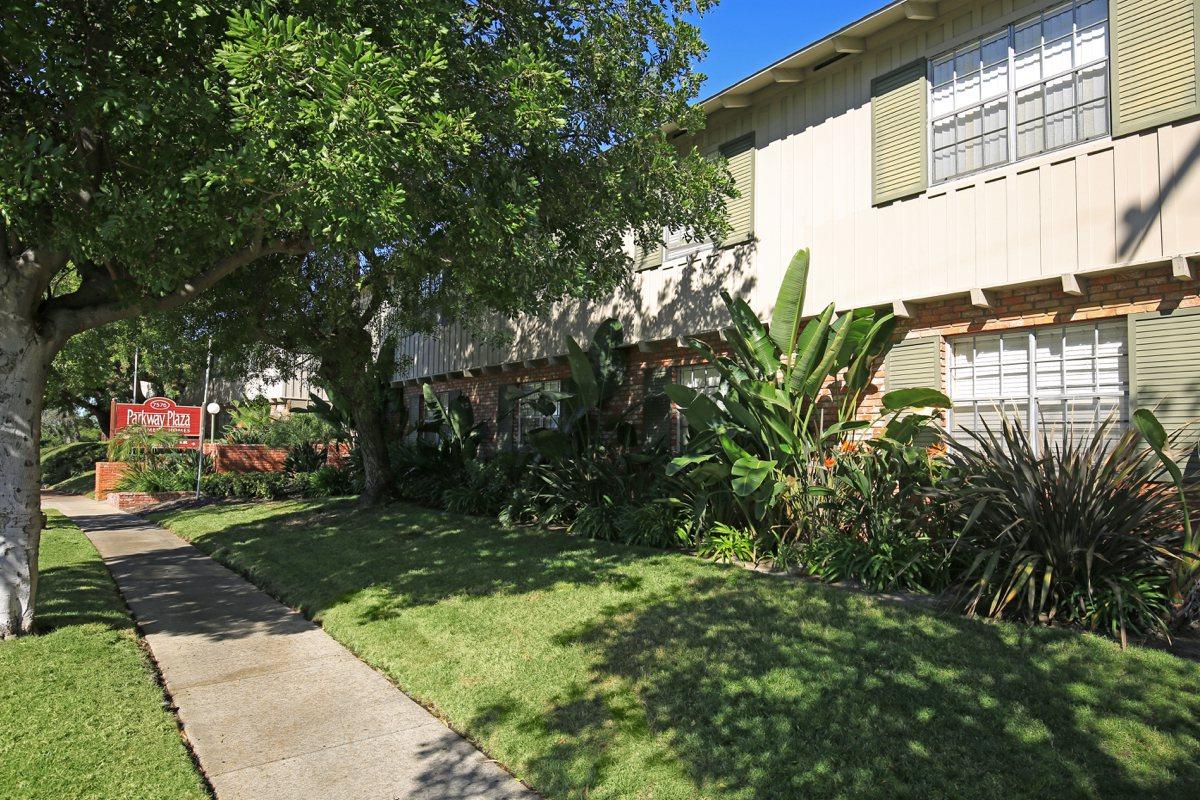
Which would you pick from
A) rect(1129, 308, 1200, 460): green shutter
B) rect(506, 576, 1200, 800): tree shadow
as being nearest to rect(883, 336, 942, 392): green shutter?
rect(1129, 308, 1200, 460): green shutter

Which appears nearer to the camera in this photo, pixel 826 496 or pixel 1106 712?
pixel 1106 712

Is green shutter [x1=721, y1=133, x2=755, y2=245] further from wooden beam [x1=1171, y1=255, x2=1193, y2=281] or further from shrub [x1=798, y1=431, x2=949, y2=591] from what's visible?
wooden beam [x1=1171, y1=255, x2=1193, y2=281]

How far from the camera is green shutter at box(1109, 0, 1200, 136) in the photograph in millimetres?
7012

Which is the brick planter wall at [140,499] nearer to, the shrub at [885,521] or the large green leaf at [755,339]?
the large green leaf at [755,339]

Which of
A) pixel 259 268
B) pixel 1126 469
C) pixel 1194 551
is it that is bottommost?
pixel 1194 551

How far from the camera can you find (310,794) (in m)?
4.17

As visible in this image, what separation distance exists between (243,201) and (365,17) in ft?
6.09

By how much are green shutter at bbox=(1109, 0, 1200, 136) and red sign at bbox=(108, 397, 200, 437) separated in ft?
69.1

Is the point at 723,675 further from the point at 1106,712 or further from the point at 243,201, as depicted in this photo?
the point at 243,201

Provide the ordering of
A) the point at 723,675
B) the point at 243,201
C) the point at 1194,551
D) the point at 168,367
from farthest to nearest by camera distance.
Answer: the point at 168,367, the point at 243,201, the point at 1194,551, the point at 723,675

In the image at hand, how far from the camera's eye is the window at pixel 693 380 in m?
11.7

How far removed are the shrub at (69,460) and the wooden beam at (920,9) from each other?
32629 mm

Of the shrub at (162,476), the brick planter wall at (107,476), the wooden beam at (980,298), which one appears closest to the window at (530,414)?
the wooden beam at (980,298)

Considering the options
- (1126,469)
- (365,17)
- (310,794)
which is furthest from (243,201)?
(1126,469)
